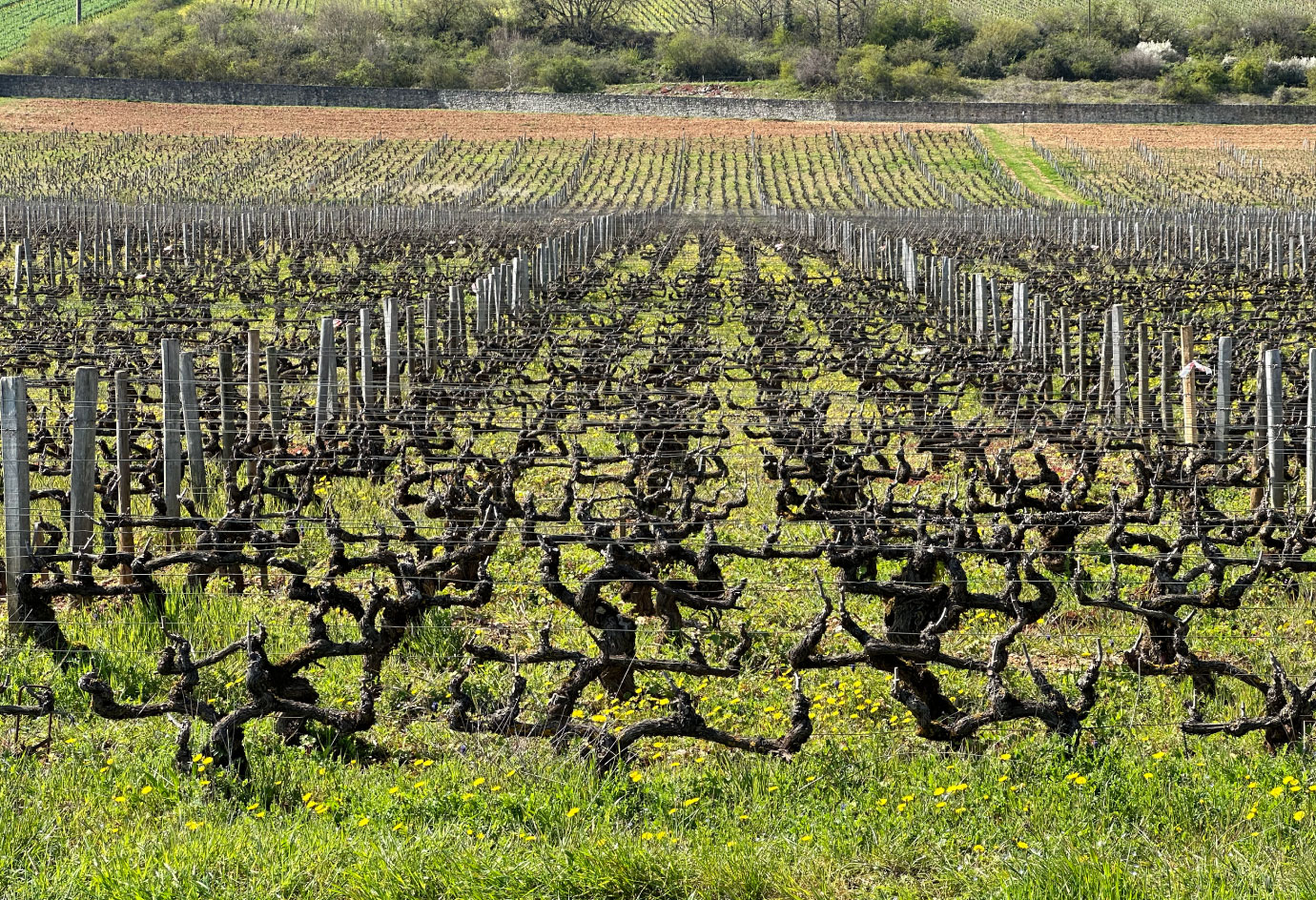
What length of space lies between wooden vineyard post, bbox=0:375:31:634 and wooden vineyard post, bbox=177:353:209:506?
1703 mm

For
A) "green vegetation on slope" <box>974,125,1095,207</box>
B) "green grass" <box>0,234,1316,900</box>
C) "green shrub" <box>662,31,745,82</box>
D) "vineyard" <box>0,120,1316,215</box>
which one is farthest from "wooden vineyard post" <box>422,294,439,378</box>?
"green shrub" <box>662,31,745,82</box>

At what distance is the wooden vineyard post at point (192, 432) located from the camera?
8.98m

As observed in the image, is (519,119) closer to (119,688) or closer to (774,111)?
(774,111)

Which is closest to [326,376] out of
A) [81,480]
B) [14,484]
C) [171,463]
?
[171,463]

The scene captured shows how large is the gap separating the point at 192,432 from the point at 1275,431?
6.96 meters

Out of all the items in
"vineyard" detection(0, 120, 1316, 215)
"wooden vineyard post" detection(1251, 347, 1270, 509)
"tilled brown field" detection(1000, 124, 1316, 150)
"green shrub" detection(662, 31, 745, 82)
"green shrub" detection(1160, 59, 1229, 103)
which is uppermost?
"green shrub" detection(662, 31, 745, 82)

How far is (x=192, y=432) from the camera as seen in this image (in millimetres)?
8984

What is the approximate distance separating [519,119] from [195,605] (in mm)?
71875

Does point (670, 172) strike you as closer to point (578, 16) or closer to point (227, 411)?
point (578, 16)

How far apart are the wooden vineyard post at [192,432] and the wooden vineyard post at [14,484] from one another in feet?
5.59

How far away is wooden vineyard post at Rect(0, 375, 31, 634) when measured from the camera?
274 inches

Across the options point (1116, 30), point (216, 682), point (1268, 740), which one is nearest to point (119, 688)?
point (216, 682)

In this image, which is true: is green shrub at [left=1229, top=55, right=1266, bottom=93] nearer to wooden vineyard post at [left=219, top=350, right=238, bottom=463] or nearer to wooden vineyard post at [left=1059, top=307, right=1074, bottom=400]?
wooden vineyard post at [left=1059, top=307, right=1074, bottom=400]

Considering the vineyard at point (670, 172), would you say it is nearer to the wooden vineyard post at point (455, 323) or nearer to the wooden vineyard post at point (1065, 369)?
the wooden vineyard post at point (455, 323)
